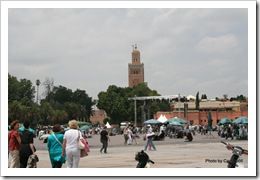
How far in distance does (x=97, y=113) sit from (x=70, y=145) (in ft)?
453

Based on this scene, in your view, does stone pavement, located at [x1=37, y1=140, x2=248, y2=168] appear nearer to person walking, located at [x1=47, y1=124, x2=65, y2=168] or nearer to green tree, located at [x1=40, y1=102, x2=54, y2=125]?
person walking, located at [x1=47, y1=124, x2=65, y2=168]

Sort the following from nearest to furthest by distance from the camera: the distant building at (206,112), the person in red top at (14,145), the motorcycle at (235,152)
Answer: the motorcycle at (235,152)
the person in red top at (14,145)
the distant building at (206,112)

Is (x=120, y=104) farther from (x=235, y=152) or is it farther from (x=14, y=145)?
(x=235, y=152)

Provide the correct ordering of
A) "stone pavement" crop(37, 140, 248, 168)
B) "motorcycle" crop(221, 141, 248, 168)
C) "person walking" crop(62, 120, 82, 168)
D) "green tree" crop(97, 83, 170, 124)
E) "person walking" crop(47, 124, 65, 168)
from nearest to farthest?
"motorcycle" crop(221, 141, 248, 168) < "person walking" crop(62, 120, 82, 168) < "person walking" crop(47, 124, 65, 168) < "stone pavement" crop(37, 140, 248, 168) < "green tree" crop(97, 83, 170, 124)

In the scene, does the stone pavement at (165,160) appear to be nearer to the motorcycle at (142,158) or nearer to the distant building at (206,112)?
the motorcycle at (142,158)

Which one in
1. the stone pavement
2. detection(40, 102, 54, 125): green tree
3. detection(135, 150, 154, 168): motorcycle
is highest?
detection(40, 102, 54, 125): green tree

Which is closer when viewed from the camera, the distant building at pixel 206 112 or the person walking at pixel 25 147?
the person walking at pixel 25 147

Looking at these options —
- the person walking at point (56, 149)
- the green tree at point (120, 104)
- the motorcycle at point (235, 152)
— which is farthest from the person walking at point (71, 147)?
the green tree at point (120, 104)

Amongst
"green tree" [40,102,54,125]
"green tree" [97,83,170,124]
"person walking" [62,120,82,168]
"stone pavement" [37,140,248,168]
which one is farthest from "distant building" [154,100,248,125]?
"person walking" [62,120,82,168]

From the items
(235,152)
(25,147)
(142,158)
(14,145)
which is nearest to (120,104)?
(14,145)

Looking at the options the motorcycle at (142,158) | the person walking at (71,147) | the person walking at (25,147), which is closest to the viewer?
the motorcycle at (142,158)

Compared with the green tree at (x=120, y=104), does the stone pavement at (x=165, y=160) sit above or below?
below

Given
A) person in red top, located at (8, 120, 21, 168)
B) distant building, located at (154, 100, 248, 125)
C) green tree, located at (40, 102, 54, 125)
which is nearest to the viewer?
person in red top, located at (8, 120, 21, 168)

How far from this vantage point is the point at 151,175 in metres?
10.9
